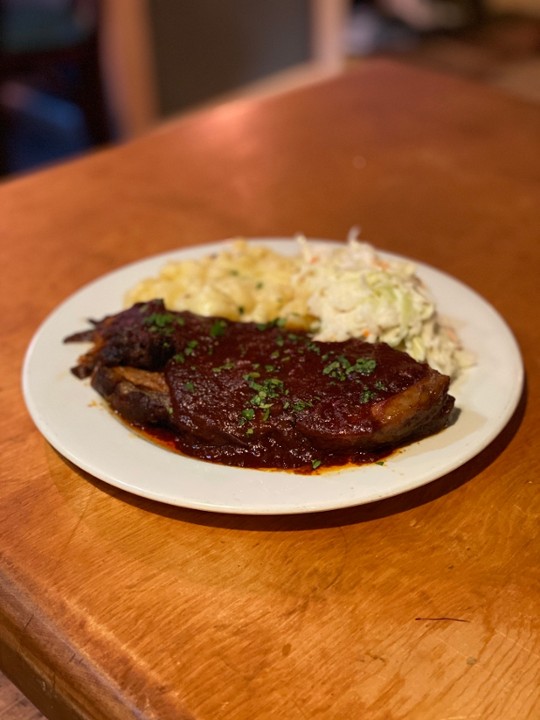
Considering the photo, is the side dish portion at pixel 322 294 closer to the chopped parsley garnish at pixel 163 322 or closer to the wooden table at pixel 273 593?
the chopped parsley garnish at pixel 163 322

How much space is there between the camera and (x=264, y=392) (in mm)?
1435

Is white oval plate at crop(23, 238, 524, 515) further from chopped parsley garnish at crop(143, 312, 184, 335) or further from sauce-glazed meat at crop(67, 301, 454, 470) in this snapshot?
chopped parsley garnish at crop(143, 312, 184, 335)

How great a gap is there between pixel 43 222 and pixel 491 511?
168 centimetres

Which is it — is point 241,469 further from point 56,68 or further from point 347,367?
point 56,68

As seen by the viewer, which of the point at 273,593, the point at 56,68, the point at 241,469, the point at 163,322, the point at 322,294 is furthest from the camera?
the point at 56,68

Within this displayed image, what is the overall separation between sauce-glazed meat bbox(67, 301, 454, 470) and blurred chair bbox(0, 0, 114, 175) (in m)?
3.76

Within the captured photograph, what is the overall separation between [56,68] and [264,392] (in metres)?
4.28

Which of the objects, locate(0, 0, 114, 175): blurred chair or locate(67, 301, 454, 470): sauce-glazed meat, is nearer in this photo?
locate(67, 301, 454, 470): sauce-glazed meat

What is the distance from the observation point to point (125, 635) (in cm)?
119

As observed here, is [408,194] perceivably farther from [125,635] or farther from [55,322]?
[125,635]

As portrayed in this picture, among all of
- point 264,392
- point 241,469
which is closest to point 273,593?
point 241,469

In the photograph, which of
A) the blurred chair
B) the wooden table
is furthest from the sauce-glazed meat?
the blurred chair

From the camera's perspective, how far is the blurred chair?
478cm

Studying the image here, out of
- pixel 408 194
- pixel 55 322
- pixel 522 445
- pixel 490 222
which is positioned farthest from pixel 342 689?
pixel 408 194
